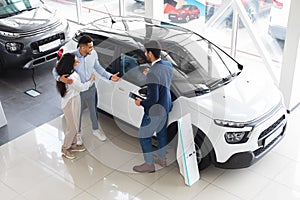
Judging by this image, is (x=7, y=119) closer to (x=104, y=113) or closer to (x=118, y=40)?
(x=104, y=113)

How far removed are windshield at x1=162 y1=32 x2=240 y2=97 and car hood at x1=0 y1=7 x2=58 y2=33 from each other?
2545 millimetres

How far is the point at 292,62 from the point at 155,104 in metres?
1.96

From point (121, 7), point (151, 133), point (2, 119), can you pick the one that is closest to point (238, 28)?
point (121, 7)

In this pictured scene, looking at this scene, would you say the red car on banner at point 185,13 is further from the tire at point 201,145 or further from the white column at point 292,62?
the tire at point 201,145

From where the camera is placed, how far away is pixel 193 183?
14.1 ft

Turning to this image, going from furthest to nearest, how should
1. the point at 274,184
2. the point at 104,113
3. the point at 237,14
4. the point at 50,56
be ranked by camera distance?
the point at 50,56
the point at 237,14
the point at 104,113
the point at 274,184

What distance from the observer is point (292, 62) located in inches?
199

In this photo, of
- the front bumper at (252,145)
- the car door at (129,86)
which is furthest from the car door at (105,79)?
the front bumper at (252,145)

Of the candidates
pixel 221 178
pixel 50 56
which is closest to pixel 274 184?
pixel 221 178

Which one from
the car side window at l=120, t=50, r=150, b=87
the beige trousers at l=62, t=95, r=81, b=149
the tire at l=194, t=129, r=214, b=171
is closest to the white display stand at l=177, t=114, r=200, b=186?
the tire at l=194, t=129, r=214, b=171

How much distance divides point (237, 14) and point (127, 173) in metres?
2.79

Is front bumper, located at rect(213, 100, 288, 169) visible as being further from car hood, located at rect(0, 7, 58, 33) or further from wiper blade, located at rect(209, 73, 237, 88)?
car hood, located at rect(0, 7, 58, 33)

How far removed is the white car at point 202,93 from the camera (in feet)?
13.5

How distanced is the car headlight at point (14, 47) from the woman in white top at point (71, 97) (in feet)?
6.82
